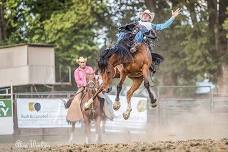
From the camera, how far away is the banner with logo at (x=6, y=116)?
23031 millimetres

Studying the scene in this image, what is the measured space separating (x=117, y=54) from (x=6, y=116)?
25.6 ft

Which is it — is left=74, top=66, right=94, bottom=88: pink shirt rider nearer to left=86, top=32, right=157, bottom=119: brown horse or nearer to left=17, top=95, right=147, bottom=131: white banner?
left=17, top=95, right=147, bottom=131: white banner

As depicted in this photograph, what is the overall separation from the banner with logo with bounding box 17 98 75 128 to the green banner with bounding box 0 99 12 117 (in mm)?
456

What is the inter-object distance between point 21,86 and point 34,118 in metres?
12.6

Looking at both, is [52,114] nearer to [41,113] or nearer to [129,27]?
[41,113]

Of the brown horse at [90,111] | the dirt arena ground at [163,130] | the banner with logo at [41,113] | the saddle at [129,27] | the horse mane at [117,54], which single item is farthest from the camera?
the banner with logo at [41,113]

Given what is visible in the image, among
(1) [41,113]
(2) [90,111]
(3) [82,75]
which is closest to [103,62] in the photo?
(3) [82,75]

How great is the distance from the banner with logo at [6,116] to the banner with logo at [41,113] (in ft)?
1.45

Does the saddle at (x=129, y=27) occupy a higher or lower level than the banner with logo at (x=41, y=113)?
higher

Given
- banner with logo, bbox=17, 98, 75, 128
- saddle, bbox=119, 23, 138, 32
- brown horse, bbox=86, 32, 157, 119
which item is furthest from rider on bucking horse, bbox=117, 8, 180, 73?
banner with logo, bbox=17, 98, 75, 128

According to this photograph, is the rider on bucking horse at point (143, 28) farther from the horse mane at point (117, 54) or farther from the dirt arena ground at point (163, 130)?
the dirt arena ground at point (163, 130)

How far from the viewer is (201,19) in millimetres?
37156

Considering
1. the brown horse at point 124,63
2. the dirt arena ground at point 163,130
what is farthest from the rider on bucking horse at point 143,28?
the dirt arena ground at point 163,130

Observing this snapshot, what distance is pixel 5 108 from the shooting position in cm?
2311
